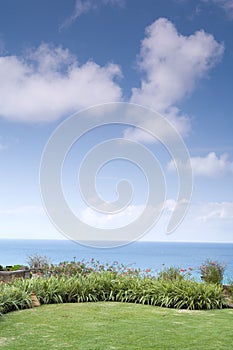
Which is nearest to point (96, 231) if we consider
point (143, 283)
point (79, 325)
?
point (143, 283)

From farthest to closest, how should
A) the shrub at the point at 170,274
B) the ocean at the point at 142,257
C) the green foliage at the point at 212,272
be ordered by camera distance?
1. the ocean at the point at 142,257
2. the green foliage at the point at 212,272
3. the shrub at the point at 170,274

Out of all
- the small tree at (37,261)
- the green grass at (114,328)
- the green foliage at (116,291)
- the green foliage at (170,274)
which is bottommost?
the green grass at (114,328)

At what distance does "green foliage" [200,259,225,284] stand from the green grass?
2545mm

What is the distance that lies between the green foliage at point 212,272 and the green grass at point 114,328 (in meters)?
2.54

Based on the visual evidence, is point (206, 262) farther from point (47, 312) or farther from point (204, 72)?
point (204, 72)

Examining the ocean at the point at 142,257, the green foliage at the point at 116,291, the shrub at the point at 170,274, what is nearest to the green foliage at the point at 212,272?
the ocean at the point at 142,257

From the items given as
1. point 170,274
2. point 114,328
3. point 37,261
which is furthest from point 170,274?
point 37,261

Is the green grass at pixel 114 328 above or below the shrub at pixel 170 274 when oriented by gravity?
below

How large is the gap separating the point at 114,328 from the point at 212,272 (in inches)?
196

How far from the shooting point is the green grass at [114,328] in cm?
529

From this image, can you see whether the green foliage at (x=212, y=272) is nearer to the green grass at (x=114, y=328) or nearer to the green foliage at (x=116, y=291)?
the green foliage at (x=116, y=291)

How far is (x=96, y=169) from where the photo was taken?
14.3 metres

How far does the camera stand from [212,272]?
34.3ft

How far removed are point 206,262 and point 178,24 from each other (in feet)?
25.3
